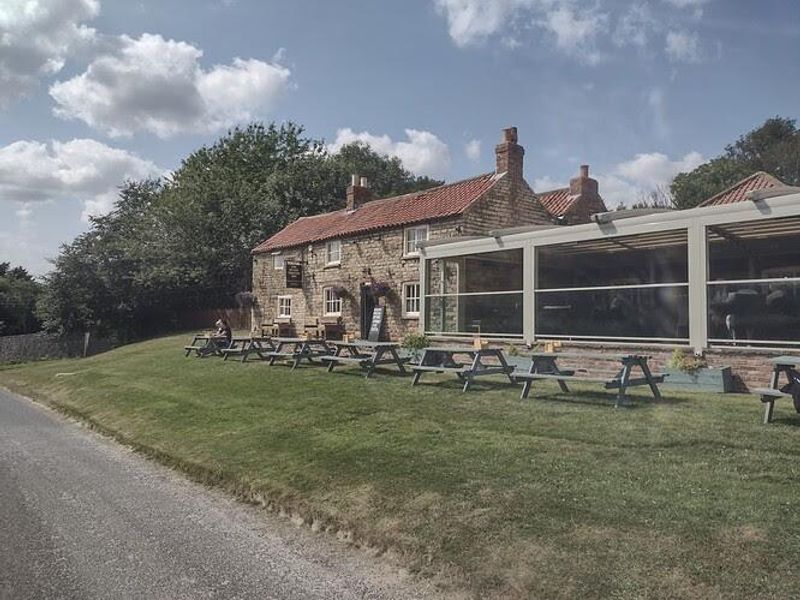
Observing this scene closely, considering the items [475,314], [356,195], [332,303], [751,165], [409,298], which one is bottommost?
[475,314]

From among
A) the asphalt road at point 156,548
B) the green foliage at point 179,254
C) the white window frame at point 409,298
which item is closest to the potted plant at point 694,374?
the asphalt road at point 156,548

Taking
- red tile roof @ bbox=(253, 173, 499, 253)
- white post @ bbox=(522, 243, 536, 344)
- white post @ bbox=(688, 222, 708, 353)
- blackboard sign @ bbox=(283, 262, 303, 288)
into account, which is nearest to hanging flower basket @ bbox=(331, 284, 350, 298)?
red tile roof @ bbox=(253, 173, 499, 253)

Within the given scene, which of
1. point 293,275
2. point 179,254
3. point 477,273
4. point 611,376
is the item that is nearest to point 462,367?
point 611,376

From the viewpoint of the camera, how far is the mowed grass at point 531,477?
394 centimetres

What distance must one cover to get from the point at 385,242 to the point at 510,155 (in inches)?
A: 209

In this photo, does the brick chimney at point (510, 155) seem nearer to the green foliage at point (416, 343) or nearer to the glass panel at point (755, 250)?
the green foliage at point (416, 343)

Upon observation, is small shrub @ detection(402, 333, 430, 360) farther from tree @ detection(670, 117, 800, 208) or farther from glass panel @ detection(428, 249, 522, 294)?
tree @ detection(670, 117, 800, 208)

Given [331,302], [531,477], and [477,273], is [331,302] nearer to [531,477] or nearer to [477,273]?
[477,273]

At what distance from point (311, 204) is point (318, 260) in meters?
13.3

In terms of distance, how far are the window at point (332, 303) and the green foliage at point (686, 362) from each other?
15889 mm

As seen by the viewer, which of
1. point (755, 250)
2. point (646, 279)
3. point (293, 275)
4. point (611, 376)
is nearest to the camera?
point (755, 250)

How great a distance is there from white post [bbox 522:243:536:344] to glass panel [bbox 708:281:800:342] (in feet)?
12.8

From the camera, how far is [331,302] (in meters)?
26.2

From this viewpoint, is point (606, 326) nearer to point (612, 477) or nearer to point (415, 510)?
point (612, 477)
